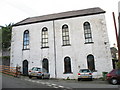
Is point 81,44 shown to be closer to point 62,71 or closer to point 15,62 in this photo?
point 62,71

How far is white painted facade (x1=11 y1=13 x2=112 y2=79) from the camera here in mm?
16625

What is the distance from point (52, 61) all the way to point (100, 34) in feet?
26.5

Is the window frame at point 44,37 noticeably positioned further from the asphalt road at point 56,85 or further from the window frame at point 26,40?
the asphalt road at point 56,85

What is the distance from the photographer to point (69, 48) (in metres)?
17.9

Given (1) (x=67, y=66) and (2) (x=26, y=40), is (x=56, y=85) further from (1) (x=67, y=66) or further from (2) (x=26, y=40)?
(2) (x=26, y=40)

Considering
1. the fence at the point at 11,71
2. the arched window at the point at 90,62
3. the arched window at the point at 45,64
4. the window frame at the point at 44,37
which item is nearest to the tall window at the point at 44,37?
the window frame at the point at 44,37

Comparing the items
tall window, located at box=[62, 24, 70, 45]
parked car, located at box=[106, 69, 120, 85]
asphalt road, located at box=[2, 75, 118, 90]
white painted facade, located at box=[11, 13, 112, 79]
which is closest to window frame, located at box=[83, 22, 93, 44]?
white painted facade, located at box=[11, 13, 112, 79]

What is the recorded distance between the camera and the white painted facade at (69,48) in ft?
54.5

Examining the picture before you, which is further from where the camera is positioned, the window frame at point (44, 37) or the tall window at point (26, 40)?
the tall window at point (26, 40)

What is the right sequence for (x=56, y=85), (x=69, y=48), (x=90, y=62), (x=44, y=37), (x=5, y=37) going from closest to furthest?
(x=56, y=85)
(x=90, y=62)
(x=69, y=48)
(x=44, y=37)
(x=5, y=37)

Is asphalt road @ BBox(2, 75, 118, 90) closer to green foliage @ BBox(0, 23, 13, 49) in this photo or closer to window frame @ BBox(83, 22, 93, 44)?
window frame @ BBox(83, 22, 93, 44)

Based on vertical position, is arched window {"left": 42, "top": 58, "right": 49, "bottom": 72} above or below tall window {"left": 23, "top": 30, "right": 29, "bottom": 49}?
below

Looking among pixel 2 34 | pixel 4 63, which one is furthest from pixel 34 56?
pixel 2 34

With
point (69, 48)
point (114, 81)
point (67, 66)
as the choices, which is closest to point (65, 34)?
point (69, 48)
